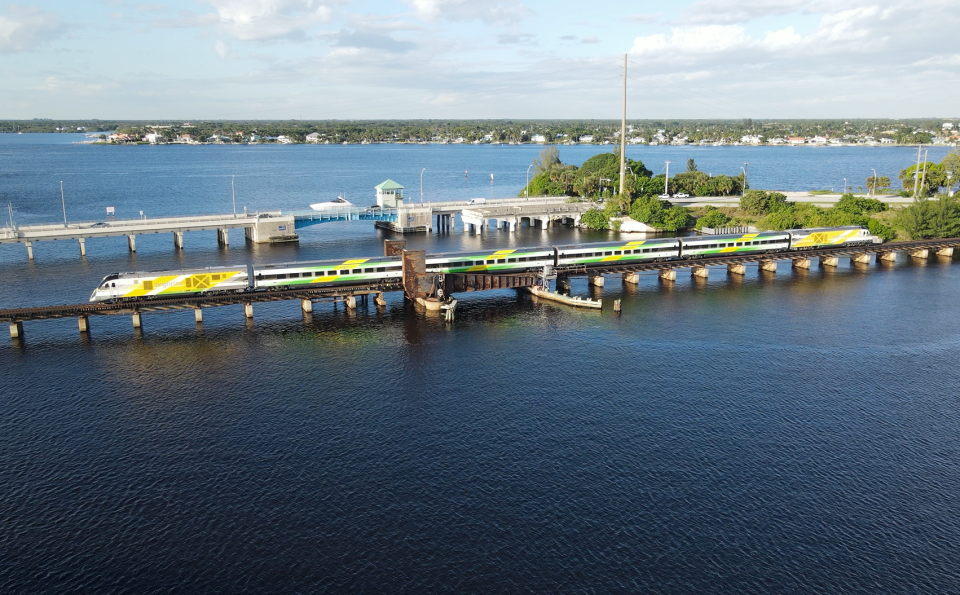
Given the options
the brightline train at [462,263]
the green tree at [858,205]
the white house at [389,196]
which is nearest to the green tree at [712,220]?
the green tree at [858,205]

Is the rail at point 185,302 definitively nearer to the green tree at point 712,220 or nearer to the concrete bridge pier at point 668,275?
the concrete bridge pier at point 668,275

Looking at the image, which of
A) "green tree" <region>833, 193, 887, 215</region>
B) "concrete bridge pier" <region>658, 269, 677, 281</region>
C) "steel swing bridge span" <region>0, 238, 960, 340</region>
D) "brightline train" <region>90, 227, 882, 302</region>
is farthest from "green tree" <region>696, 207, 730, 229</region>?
"concrete bridge pier" <region>658, 269, 677, 281</region>

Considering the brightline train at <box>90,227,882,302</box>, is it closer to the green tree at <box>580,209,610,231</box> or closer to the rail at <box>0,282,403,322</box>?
the rail at <box>0,282,403,322</box>

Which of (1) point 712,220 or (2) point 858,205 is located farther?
(1) point 712,220

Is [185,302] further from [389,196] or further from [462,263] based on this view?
[389,196]

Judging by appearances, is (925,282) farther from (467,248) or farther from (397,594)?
(397,594)

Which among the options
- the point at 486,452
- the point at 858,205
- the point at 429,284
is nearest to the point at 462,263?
the point at 429,284
